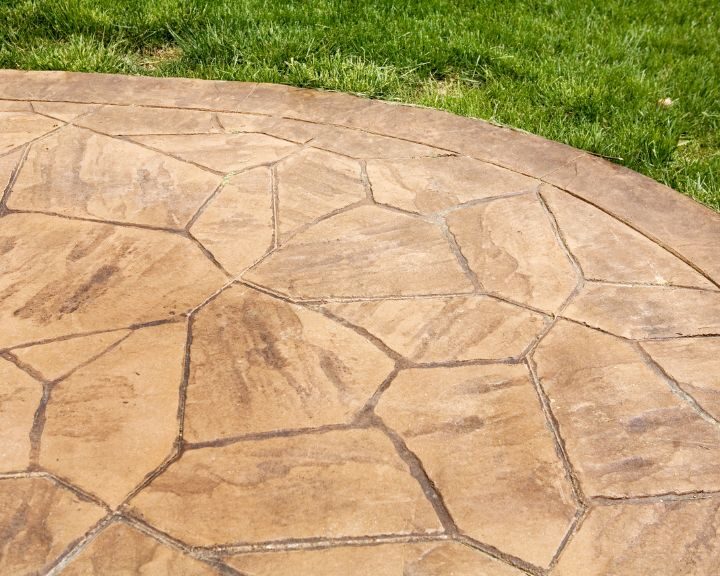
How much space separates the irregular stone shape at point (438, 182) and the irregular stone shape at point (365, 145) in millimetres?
67

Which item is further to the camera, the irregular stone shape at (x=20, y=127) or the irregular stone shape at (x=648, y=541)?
the irregular stone shape at (x=20, y=127)

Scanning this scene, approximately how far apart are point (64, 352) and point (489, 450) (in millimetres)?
1440

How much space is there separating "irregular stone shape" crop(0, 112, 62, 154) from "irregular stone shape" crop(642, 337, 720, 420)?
292 centimetres

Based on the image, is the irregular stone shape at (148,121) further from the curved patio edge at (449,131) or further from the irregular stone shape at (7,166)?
the irregular stone shape at (7,166)

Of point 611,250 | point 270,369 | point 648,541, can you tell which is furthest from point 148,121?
point 648,541

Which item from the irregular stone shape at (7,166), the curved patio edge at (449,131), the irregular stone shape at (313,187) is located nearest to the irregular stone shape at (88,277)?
the irregular stone shape at (7,166)

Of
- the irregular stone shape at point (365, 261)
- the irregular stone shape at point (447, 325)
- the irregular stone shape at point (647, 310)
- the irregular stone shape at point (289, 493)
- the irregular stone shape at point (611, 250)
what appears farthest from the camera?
the irregular stone shape at point (611, 250)

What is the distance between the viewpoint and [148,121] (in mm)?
4051

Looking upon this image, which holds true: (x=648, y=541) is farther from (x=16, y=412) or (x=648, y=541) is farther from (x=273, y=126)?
(x=273, y=126)

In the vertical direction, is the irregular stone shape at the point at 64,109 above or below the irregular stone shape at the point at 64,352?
above

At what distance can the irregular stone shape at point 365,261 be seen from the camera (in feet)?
10.00

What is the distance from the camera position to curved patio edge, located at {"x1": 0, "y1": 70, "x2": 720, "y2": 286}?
3.46 meters

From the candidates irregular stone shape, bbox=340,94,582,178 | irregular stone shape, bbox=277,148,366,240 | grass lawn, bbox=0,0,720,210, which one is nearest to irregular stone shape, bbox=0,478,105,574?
irregular stone shape, bbox=277,148,366,240

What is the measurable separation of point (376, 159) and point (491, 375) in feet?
4.87
